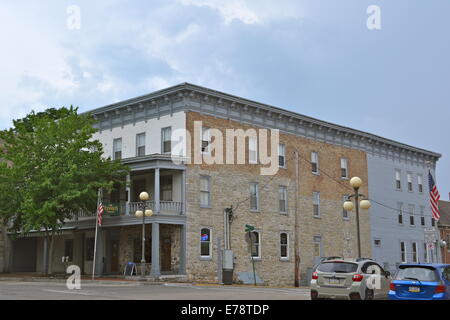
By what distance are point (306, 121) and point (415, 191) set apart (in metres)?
15.9

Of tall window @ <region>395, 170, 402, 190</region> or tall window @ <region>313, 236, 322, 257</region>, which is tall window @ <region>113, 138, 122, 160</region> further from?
tall window @ <region>395, 170, 402, 190</region>

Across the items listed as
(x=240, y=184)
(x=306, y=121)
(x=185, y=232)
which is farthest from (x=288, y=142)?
(x=185, y=232)

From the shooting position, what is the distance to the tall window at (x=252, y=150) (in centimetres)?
3720

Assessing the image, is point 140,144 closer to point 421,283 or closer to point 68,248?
point 68,248

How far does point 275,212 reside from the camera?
3844cm

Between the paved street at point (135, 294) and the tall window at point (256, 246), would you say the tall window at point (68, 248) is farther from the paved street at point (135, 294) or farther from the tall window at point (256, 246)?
the paved street at point (135, 294)

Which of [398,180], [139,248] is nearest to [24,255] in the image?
[139,248]

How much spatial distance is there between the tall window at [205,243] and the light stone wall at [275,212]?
11.5 inches

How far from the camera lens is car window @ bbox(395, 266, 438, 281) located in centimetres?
1554

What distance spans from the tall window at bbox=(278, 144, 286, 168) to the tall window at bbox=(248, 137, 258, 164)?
2.28m

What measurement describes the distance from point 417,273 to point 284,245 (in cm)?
2326

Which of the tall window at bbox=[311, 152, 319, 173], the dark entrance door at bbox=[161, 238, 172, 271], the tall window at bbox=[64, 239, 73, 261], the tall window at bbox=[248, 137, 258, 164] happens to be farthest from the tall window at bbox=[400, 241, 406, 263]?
the tall window at bbox=[64, 239, 73, 261]

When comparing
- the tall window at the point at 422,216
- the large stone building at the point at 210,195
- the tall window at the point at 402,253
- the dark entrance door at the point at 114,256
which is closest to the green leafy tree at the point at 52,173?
the large stone building at the point at 210,195
